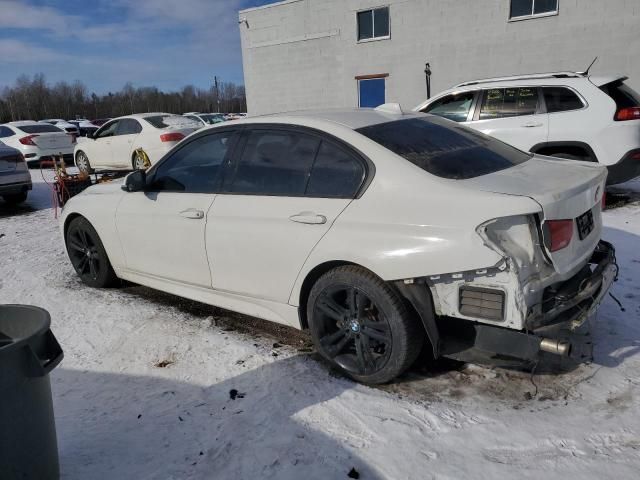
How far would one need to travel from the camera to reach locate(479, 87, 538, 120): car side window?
7.52m

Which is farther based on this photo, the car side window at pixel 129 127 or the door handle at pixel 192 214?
the car side window at pixel 129 127

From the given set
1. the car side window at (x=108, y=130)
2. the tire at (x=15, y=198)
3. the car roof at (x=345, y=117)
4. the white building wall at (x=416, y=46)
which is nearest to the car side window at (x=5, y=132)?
the car side window at (x=108, y=130)

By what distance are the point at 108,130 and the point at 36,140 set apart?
335 centimetres

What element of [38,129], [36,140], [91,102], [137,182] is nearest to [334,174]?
[137,182]

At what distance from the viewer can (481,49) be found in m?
17.0

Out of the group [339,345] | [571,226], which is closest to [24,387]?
[339,345]

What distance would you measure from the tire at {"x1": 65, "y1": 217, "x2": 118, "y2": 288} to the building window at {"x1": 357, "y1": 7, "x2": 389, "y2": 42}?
16.3 meters

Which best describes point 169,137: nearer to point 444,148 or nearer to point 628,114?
point 628,114

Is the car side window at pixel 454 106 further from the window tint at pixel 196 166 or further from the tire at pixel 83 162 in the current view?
the tire at pixel 83 162

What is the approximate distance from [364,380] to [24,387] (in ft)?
6.15

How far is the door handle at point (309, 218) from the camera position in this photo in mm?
3191

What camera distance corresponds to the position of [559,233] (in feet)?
Result: 9.00

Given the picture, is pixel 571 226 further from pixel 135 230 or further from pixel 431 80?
pixel 431 80

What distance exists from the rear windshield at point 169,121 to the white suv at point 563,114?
21.5ft
